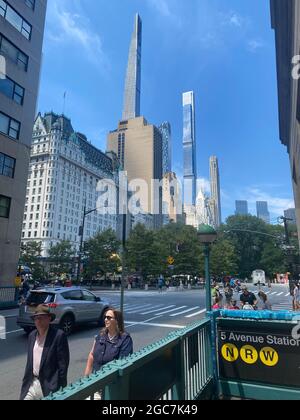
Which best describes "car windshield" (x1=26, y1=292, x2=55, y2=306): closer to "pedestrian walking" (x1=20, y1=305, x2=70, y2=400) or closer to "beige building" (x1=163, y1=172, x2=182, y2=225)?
"pedestrian walking" (x1=20, y1=305, x2=70, y2=400)

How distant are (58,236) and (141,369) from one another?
11654 centimetres

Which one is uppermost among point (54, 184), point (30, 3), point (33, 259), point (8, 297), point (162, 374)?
point (54, 184)

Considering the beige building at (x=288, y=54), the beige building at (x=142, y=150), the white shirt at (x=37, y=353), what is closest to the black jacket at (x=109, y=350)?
the white shirt at (x=37, y=353)

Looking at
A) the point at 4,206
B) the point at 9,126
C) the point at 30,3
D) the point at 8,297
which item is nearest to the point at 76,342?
the point at 8,297

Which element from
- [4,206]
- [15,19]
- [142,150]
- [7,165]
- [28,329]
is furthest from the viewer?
[142,150]

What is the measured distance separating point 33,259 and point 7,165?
897 inches

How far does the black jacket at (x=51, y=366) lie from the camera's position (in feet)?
11.8

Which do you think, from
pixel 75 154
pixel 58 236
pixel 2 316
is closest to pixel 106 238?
pixel 2 316

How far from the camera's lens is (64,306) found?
37.5 feet

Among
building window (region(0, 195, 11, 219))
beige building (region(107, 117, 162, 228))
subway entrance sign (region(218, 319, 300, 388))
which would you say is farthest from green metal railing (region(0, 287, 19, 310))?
beige building (region(107, 117, 162, 228))

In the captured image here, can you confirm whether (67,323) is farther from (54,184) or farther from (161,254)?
(54,184)

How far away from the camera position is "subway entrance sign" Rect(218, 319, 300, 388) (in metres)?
4.94
